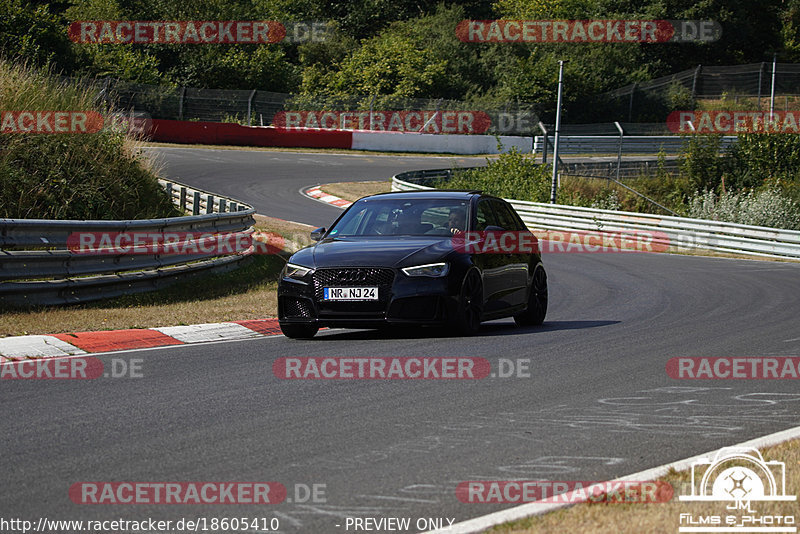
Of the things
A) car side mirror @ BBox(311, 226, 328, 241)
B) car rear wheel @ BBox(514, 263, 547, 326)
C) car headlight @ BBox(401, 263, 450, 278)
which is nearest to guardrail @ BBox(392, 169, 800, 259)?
car rear wheel @ BBox(514, 263, 547, 326)

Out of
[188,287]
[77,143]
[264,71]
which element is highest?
[264,71]

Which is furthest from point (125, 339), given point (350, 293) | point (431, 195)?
point (431, 195)

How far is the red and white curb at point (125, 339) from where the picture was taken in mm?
9562

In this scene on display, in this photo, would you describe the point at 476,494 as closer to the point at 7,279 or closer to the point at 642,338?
the point at 642,338

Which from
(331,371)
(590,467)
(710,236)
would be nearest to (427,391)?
(331,371)

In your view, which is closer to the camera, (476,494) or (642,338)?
(476,494)

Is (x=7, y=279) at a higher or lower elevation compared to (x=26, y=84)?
lower

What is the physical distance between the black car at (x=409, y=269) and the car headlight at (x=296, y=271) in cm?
1

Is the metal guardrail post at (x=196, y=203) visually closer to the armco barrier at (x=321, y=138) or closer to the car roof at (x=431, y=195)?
the car roof at (x=431, y=195)

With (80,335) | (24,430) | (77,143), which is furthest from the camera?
(77,143)

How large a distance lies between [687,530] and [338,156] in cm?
4469

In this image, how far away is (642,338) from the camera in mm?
11398

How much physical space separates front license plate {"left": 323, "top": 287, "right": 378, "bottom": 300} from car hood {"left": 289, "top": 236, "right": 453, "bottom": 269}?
24 centimetres

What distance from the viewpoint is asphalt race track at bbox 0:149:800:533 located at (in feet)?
17.5
